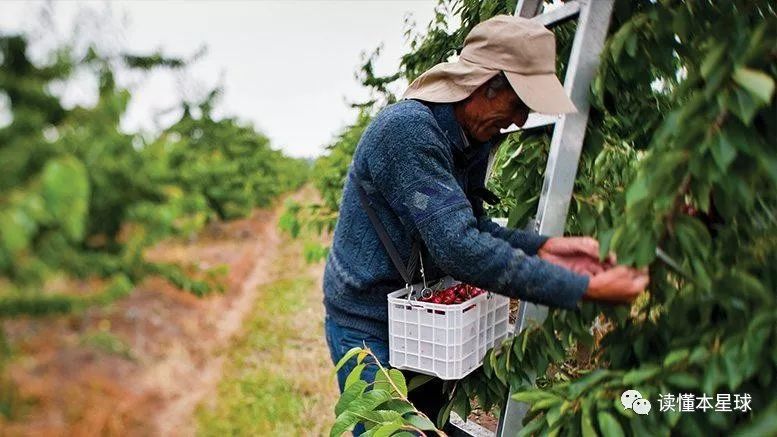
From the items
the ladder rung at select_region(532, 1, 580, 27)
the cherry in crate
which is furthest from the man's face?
the cherry in crate

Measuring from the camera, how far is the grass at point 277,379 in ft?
12.4

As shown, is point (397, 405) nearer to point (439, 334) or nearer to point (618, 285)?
point (439, 334)

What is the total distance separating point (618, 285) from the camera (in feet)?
4.22

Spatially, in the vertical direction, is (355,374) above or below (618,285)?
below

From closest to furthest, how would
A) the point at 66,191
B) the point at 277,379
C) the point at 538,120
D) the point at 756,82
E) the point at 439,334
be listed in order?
the point at 66,191, the point at 756,82, the point at 439,334, the point at 538,120, the point at 277,379

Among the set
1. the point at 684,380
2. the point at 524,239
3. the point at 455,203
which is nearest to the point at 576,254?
the point at 524,239

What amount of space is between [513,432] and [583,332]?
18.2 inches

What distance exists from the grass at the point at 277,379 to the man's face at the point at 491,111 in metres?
1.82

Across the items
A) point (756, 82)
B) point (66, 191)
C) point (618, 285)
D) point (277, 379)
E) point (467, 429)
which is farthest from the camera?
point (277, 379)

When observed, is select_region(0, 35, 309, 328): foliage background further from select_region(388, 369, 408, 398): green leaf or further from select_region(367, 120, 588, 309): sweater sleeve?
select_region(388, 369, 408, 398): green leaf

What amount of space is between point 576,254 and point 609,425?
1.61 ft

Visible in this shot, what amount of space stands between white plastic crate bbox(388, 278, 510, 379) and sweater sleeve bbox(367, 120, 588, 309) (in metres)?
0.18

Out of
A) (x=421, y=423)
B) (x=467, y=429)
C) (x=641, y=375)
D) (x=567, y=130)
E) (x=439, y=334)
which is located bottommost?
(x=467, y=429)

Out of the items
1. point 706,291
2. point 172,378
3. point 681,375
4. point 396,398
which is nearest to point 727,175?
point 706,291
